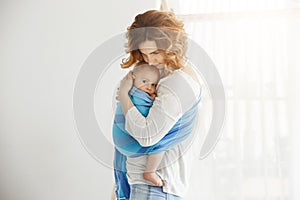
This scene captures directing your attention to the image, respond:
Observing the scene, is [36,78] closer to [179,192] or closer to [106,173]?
[106,173]

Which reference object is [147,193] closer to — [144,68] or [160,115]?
[160,115]

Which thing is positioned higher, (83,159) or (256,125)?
(256,125)

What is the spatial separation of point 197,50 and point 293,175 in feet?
2.75

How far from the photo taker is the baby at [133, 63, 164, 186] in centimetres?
146

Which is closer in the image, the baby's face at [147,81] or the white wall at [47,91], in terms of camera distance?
the baby's face at [147,81]

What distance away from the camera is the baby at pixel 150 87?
57.4 inches

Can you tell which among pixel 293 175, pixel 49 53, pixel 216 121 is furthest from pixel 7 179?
pixel 293 175

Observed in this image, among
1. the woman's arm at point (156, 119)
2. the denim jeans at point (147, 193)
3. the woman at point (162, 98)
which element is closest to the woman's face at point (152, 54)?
the woman at point (162, 98)

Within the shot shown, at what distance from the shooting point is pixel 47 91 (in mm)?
2480

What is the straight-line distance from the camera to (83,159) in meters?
2.41

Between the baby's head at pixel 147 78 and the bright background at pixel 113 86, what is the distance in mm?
776

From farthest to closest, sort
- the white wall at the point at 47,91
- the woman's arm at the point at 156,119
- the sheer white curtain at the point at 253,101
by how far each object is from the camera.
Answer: the white wall at the point at 47,91 < the sheer white curtain at the point at 253,101 < the woman's arm at the point at 156,119

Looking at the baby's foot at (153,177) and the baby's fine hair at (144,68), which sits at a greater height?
the baby's fine hair at (144,68)

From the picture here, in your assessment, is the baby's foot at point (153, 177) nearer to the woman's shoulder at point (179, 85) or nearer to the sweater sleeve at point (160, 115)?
the sweater sleeve at point (160, 115)
